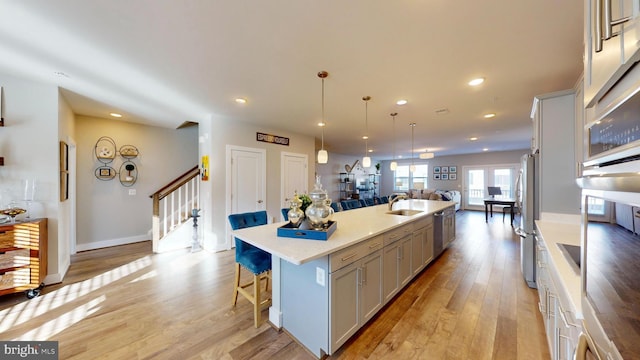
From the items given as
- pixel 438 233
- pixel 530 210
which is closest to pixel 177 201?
pixel 438 233

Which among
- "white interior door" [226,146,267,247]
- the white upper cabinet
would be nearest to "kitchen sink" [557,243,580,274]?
the white upper cabinet

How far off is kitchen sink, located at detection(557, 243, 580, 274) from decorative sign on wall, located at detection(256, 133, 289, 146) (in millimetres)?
4630

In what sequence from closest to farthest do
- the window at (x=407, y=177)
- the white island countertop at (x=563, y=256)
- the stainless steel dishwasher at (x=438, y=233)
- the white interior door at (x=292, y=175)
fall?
the white island countertop at (x=563, y=256)
the stainless steel dishwasher at (x=438, y=233)
the white interior door at (x=292, y=175)
the window at (x=407, y=177)

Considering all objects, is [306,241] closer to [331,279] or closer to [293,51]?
[331,279]

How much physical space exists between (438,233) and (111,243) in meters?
6.26

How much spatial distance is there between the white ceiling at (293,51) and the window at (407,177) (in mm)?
7866

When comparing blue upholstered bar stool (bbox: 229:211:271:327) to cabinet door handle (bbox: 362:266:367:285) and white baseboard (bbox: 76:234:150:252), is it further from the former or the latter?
white baseboard (bbox: 76:234:150:252)

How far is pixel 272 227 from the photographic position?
2.36 m

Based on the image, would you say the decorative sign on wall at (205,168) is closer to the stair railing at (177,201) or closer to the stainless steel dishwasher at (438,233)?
the stair railing at (177,201)

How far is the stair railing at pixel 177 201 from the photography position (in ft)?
14.1

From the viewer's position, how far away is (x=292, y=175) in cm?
551

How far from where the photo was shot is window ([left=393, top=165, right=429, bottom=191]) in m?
11.3

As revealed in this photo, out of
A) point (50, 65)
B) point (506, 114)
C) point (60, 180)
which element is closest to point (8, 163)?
point (60, 180)

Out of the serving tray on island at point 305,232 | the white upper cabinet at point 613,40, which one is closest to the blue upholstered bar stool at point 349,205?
the serving tray on island at point 305,232
